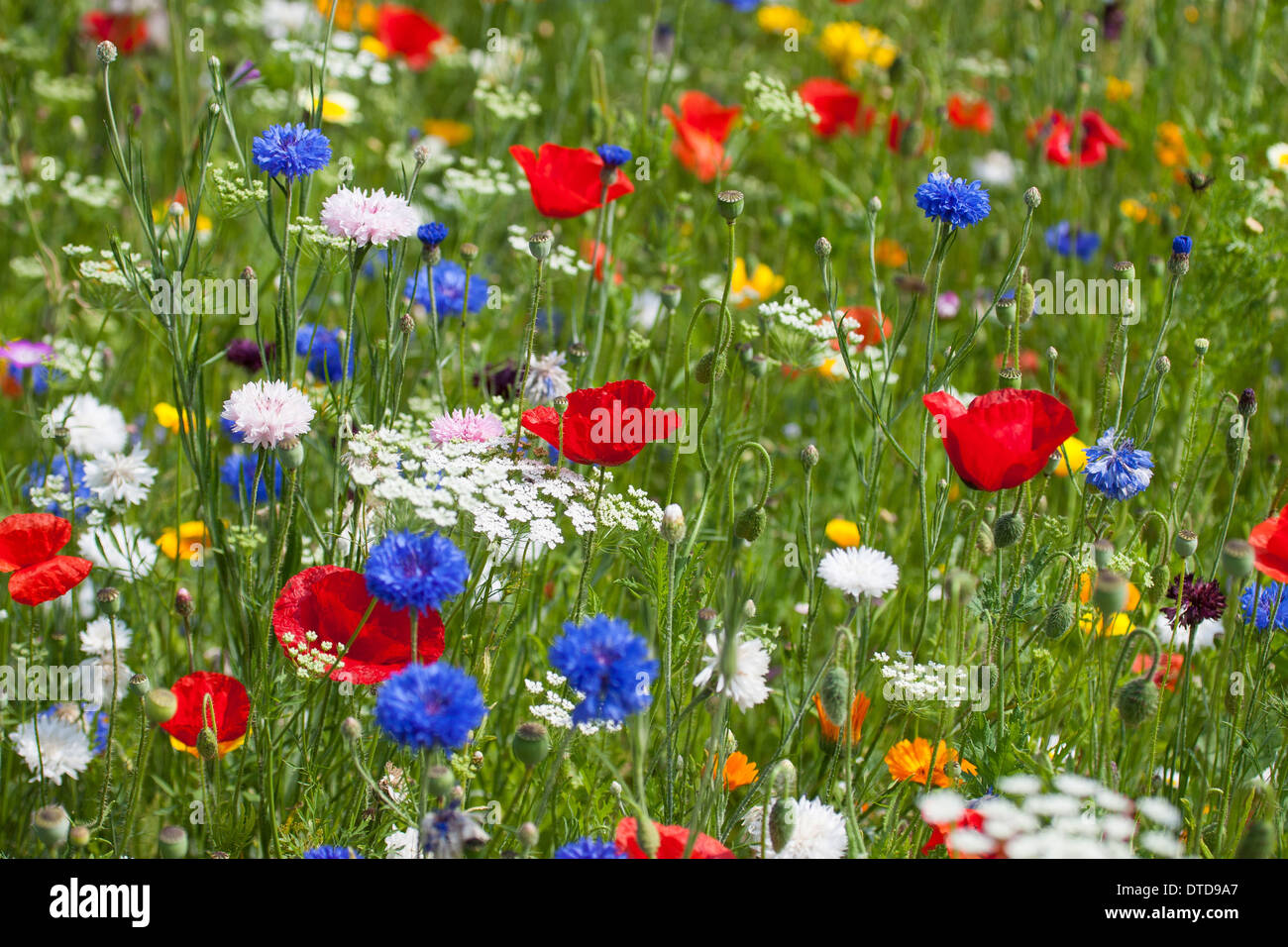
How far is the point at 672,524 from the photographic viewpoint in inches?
56.5

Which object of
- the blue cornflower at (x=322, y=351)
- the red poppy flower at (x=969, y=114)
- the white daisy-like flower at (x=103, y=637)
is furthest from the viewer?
the red poppy flower at (x=969, y=114)

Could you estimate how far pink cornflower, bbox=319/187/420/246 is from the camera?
167 cm

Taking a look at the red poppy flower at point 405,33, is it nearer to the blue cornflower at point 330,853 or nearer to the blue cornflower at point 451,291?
the blue cornflower at point 451,291

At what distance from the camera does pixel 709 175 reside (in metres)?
2.96

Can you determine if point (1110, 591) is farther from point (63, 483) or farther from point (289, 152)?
point (63, 483)

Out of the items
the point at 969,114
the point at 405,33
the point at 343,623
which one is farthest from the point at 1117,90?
the point at 343,623

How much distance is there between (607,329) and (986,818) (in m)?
1.54

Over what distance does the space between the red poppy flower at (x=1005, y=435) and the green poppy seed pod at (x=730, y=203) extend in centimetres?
41

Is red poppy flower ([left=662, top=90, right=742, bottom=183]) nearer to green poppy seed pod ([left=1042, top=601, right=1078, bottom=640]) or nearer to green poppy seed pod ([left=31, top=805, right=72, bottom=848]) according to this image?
green poppy seed pod ([left=1042, top=601, right=1078, bottom=640])

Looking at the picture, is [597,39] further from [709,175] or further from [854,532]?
[854,532]

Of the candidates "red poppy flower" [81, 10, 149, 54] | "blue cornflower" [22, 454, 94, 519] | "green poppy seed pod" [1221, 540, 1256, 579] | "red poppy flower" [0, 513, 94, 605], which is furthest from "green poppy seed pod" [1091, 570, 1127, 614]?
"red poppy flower" [81, 10, 149, 54]

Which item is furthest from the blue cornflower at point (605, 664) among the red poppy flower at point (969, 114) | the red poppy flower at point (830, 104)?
the red poppy flower at point (969, 114)

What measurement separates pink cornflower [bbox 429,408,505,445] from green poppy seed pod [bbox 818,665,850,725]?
0.60 m

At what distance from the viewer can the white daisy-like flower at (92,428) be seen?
7.23 feet
